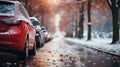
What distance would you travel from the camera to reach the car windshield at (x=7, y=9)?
1037 cm

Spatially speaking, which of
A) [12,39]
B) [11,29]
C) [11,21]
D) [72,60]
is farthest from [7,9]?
[72,60]

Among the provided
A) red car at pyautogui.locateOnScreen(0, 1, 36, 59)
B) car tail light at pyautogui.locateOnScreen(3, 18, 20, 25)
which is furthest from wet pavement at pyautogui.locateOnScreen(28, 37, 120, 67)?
car tail light at pyautogui.locateOnScreen(3, 18, 20, 25)

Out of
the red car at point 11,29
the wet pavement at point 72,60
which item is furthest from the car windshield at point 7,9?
the wet pavement at point 72,60

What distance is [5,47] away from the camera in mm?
10047

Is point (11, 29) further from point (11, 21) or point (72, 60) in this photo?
point (72, 60)

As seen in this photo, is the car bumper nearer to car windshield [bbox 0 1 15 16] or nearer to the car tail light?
the car tail light

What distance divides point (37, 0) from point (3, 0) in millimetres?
38466

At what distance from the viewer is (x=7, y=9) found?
34.8ft

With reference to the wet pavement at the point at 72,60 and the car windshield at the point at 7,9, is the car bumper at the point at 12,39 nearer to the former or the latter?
the car windshield at the point at 7,9

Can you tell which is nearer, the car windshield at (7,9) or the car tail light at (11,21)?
the car tail light at (11,21)

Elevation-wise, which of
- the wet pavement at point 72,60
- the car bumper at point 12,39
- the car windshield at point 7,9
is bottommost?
the wet pavement at point 72,60

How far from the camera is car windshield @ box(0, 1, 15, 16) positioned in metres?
10.4

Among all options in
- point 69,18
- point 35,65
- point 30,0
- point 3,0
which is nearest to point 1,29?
point 3,0

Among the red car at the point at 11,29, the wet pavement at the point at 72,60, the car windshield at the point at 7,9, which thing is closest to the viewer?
the red car at the point at 11,29
